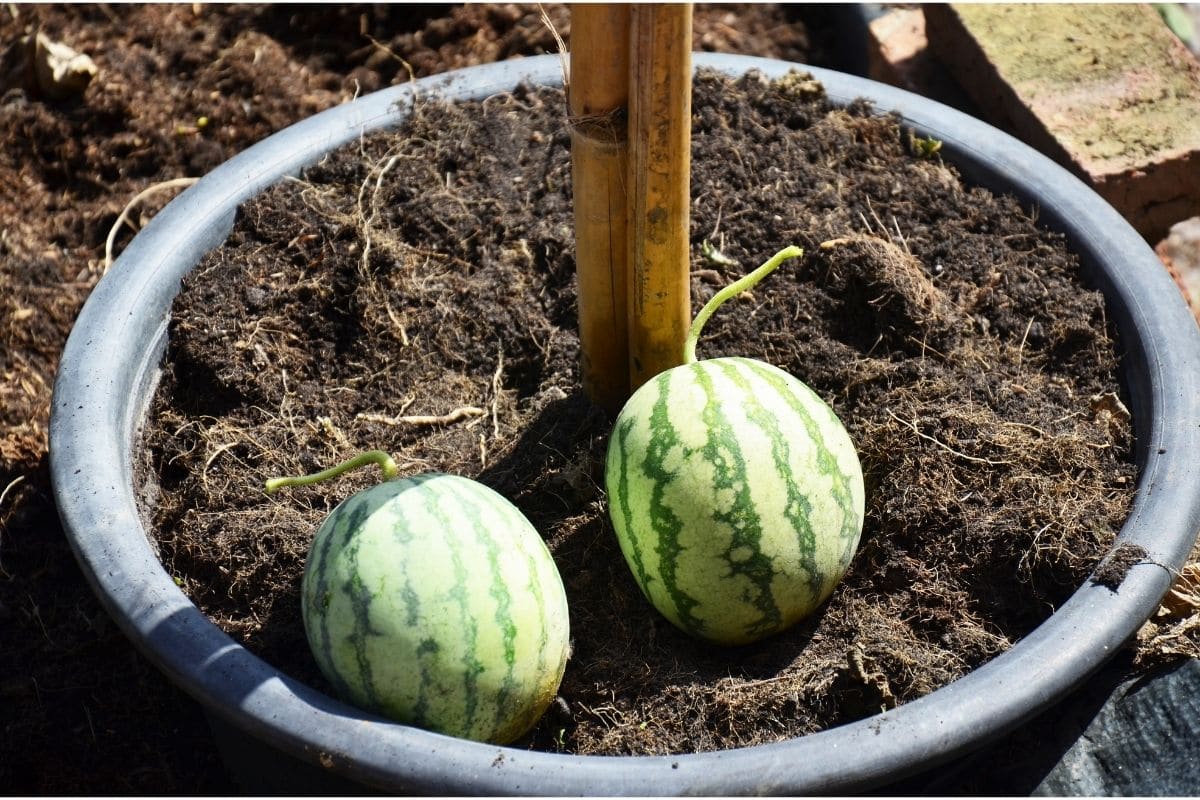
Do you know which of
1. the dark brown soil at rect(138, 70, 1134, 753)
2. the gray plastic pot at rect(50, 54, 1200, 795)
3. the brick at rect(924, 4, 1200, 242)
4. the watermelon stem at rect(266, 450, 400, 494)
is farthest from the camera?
the brick at rect(924, 4, 1200, 242)

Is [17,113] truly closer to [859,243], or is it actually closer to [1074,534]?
[859,243]

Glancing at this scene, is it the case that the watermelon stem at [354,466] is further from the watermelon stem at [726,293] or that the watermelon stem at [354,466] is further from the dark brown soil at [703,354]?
the watermelon stem at [726,293]

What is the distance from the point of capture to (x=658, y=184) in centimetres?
209

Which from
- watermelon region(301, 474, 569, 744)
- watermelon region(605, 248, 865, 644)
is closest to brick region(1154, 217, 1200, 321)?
watermelon region(605, 248, 865, 644)

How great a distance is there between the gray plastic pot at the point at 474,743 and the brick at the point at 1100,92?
1.72ft

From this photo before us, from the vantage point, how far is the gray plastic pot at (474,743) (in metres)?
1.80

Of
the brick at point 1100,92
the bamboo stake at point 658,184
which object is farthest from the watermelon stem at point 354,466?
the brick at point 1100,92

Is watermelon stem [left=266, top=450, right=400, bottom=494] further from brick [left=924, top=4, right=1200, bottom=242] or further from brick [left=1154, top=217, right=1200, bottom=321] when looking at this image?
brick [left=1154, top=217, right=1200, bottom=321]

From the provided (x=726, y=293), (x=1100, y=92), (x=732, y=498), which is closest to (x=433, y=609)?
(x=732, y=498)

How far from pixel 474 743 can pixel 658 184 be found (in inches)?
38.8

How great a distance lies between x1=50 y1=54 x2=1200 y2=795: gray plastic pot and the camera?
5.89ft

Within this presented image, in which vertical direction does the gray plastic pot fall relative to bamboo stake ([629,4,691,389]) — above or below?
below

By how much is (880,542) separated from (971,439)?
0.29 m

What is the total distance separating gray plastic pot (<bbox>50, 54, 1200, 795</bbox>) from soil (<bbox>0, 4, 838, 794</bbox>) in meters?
0.56
